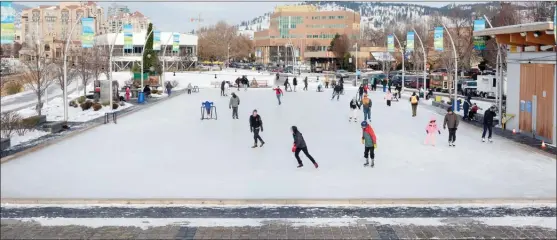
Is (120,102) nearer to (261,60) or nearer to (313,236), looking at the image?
(313,236)

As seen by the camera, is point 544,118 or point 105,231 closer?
point 105,231

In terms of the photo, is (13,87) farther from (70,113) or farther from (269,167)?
(269,167)

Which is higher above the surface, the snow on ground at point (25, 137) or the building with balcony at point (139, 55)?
the building with balcony at point (139, 55)

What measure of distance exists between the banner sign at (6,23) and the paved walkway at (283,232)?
551 cm

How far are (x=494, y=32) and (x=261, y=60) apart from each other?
14626 cm

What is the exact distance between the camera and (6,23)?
14.9 metres

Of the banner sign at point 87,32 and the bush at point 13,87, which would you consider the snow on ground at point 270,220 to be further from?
the bush at point 13,87

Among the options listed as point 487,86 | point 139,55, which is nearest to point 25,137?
point 487,86

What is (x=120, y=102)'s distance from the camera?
37750 mm

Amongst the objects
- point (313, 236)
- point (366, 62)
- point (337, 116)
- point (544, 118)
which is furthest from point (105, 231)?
point (366, 62)

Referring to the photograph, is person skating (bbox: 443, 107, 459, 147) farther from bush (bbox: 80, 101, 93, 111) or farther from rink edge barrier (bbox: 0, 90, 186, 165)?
bush (bbox: 80, 101, 93, 111)

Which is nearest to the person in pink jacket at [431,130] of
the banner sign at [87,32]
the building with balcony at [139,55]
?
the banner sign at [87,32]

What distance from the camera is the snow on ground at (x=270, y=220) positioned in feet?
36.1

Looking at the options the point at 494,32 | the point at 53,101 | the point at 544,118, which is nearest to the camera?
the point at 544,118
